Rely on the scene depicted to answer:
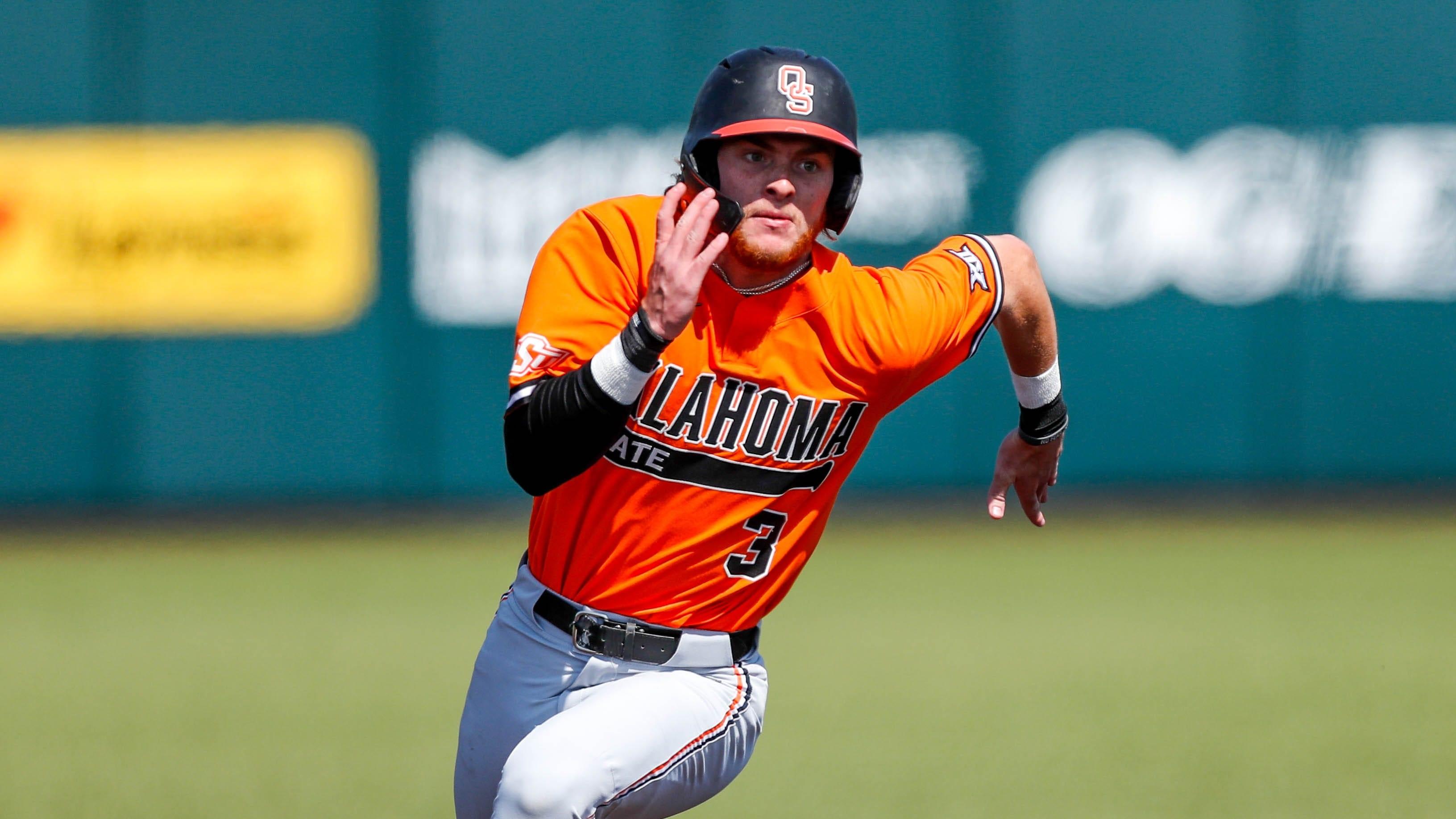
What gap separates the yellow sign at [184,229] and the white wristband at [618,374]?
385 inches

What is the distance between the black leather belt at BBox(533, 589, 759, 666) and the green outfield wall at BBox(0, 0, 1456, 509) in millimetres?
8936

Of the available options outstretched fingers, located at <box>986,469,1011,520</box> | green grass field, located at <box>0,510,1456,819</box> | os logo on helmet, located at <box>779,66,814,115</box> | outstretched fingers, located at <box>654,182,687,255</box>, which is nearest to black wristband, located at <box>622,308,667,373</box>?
outstretched fingers, located at <box>654,182,687,255</box>

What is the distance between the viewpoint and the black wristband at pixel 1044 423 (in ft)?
15.4

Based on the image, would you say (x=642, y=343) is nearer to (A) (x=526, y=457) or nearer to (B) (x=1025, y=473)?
(A) (x=526, y=457)

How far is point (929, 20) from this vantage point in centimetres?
1306

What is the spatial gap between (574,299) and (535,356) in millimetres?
187

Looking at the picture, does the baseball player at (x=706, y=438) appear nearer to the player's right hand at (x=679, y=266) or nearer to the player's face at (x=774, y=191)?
the player's face at (x=774, y=191)

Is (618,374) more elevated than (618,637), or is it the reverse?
(618,374)

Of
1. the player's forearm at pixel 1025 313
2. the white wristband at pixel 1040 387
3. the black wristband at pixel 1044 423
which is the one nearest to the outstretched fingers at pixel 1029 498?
the black wristband at pixel 1044 423

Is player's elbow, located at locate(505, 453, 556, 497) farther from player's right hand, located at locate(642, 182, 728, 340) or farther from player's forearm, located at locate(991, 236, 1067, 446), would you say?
player's forearm, located at locate(991, 236, 1067, 446)

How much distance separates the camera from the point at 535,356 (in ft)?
12.5

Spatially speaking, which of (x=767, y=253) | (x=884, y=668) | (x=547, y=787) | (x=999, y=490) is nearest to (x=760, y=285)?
(x=767, y=253)

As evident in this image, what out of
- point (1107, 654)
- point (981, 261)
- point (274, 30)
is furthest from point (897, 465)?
point (981, 261)

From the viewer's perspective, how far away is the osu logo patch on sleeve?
3.79m
